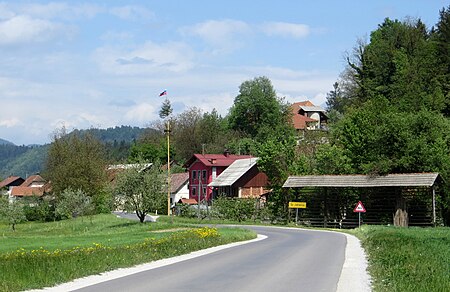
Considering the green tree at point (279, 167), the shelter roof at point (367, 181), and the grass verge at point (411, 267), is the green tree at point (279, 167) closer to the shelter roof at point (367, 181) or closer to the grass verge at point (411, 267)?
the shelter roof at point (367, 181)

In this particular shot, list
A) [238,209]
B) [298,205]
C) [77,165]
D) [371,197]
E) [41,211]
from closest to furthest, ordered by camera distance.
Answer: [371,197] < [298,205] < [238,209] < [41,211] < [77,165]

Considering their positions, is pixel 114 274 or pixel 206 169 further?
pixel 206 169

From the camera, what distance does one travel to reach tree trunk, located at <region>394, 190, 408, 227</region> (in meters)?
50.4

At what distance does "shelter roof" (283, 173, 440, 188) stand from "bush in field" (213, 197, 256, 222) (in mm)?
10947

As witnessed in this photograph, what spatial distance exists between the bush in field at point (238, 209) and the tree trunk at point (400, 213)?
18.5 m

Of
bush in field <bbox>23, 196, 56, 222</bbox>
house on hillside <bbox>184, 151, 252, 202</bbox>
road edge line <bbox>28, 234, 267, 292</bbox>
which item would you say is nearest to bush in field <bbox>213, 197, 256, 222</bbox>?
bush in field <bbox>23, 196, 56, 222</bbox>

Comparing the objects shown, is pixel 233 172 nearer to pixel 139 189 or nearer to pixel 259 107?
pixel 259 107

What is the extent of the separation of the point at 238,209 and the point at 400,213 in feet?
65.8

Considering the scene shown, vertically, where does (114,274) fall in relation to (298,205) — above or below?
below

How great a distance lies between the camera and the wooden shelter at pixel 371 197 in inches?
1959

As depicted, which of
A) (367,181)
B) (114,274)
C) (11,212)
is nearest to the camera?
(114,274)

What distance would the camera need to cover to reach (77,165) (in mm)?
89188

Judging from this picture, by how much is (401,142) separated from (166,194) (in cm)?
2089

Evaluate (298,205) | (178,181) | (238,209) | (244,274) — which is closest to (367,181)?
(298,205)
